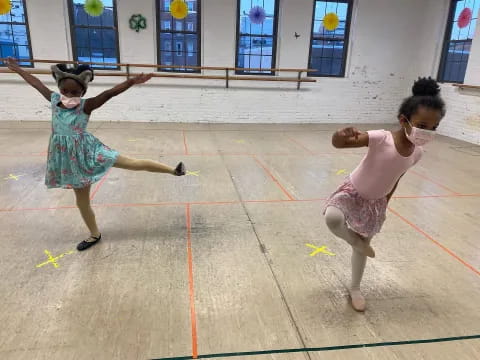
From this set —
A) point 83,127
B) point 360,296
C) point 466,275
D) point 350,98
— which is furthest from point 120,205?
point 350,98

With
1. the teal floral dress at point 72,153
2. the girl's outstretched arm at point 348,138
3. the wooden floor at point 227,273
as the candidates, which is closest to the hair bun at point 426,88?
the girl's outstretched arm at point 348,138

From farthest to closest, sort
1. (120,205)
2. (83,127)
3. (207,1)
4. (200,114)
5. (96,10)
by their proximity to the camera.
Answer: (200,114)
(207,1)
(96,10)
(120,205)
(83,127)

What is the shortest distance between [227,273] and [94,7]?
21.7 feet

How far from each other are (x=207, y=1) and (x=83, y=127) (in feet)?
20.8

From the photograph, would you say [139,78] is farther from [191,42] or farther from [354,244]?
[191,42]

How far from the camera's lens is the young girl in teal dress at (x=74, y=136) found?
2156 mm

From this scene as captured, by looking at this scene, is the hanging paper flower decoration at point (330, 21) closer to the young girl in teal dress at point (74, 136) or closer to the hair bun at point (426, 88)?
the young girl in teal dress at point (74, 136)

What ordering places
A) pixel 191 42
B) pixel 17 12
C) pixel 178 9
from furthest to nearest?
pixel 191 42 → pixel 17 12 → pixel 178 9

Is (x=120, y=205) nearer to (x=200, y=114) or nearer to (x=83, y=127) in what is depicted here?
(x=83, y=127)

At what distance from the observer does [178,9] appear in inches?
275

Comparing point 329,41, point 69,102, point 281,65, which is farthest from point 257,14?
point 69,102

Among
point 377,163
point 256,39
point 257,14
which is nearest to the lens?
point 377,163

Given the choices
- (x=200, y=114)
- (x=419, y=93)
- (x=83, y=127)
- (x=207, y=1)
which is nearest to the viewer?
(x=419, y=93)

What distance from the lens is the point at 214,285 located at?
2090 millimetres
